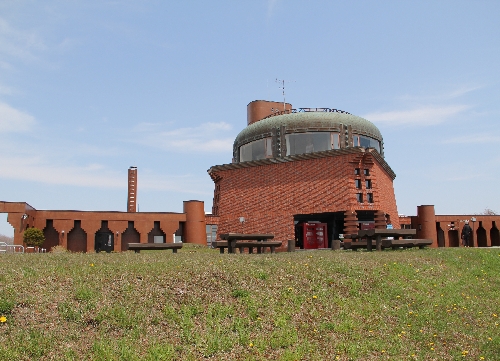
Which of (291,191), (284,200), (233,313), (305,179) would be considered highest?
(305,179)

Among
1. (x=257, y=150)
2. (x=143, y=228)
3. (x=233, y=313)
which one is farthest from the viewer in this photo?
(x=143, y=228)

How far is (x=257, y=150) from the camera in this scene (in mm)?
43719

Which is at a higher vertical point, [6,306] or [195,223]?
[195,223]

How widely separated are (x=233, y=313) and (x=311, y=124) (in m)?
32.9

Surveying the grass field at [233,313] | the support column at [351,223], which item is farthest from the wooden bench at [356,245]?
the support column at [351,223]

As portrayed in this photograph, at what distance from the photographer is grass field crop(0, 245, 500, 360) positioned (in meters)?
8.49

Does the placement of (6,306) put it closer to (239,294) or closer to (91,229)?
(239,294)

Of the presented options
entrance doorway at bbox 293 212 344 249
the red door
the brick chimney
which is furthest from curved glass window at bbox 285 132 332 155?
the brick chimney

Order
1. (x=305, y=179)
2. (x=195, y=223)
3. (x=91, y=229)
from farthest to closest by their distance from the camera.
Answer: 1. (x=195, y=223)
2. (x=91, y=229)
3. (x=305, y=179)

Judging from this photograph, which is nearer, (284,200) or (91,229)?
(284,200)

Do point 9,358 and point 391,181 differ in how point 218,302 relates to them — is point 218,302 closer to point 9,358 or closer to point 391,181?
point 9,358

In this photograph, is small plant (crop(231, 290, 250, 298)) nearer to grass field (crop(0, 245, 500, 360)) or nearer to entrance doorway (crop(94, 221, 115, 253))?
grass field (crop(0, 245, 500, 360))

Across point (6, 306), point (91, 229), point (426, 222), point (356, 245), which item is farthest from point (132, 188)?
point (6, 306)

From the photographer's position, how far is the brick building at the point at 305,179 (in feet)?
113
